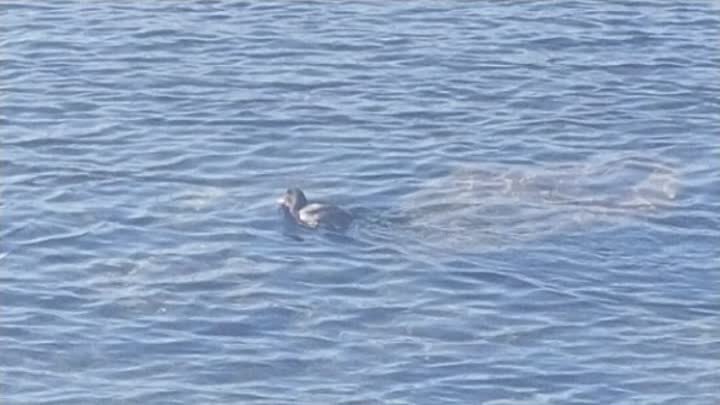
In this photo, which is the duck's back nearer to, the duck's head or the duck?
the duck

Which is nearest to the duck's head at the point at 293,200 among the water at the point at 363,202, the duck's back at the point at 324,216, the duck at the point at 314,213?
the duck at the point at 314,213

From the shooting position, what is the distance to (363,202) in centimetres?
2653

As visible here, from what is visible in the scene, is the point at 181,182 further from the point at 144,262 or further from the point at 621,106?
the point at 621,106

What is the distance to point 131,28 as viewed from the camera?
32344mm

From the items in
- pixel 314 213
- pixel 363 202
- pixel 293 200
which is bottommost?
pixel 314 213

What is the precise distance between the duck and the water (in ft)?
0.59

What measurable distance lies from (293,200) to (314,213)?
476mm

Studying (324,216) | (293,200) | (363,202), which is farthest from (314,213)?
(363,202)

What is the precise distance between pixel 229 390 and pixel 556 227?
5.68 meters

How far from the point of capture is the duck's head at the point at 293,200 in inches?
1011

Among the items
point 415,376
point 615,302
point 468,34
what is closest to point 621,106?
point 468,34

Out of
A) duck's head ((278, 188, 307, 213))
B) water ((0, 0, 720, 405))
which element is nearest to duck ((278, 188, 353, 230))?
duck's head ((278, 188, 307, 213))

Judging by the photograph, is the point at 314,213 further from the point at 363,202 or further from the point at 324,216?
the point at 363,202

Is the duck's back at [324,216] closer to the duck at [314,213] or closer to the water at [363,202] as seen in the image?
the duck at [314,213]
